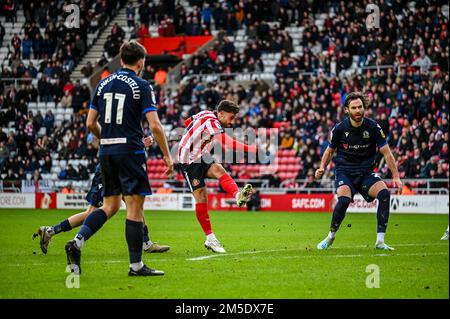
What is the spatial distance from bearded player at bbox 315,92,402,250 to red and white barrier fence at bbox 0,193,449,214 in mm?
17003

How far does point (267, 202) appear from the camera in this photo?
34938 millimetres

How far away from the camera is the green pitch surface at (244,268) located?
902cm

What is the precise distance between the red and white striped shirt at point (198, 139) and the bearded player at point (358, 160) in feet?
6.17

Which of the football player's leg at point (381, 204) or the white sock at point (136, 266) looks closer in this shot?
the white sock at point (136, 266)

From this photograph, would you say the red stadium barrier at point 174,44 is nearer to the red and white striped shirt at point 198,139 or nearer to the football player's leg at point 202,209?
the red and white striped shirt at point 198,139

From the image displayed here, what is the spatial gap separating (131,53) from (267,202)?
25153 mm

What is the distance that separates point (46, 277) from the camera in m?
10.3

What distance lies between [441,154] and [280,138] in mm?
7808

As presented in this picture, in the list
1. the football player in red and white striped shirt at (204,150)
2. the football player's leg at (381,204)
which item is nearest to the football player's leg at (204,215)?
the football player in red and white striped shirt at (204,150)

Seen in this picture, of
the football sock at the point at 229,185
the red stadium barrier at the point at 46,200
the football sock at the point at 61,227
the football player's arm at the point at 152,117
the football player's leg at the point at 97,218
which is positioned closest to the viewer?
the football player's arm at the point at 152,117

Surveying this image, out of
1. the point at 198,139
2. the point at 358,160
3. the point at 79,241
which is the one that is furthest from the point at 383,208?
the point at 79,241
